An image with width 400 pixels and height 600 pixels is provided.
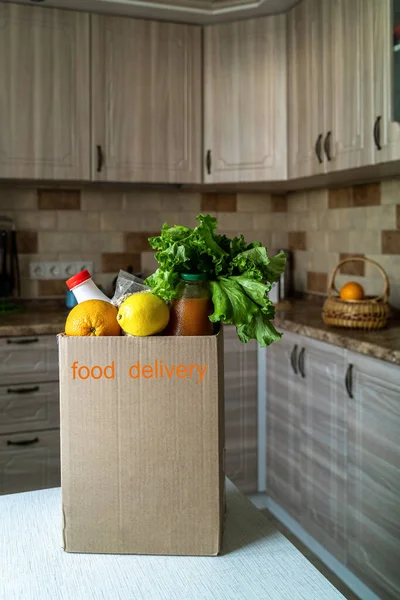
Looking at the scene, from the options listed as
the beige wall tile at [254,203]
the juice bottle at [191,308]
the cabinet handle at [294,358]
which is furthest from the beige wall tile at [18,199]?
Result: the juice bottle at [191,308]

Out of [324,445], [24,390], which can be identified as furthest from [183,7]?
[324,445]

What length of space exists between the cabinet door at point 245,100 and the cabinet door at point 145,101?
0.25 feet

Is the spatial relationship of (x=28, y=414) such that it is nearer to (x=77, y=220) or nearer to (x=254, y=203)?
(x=77, y=220)

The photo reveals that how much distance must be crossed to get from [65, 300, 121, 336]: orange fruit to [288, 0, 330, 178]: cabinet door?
76.9 inches

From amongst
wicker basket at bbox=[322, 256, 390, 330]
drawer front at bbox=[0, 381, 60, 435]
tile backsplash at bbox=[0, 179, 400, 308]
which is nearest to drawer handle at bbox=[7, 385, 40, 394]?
drawer front at bbox=[0, 381, 60, 435]

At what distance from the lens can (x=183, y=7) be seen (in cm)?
282

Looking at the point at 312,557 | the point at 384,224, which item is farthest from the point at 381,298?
the point at 312,557

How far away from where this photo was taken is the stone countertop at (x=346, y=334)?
6.43ft

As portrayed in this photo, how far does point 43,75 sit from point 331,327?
166cm

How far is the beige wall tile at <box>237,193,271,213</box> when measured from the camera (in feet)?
11.5

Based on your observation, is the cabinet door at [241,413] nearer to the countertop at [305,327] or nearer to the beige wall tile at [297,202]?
the countertop at [305,327]

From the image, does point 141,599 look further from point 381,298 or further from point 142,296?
point 381,298

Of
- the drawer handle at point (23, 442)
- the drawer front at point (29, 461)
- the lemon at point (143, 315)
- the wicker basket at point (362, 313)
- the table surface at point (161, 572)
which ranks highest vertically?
the lemon at point (143, 315)

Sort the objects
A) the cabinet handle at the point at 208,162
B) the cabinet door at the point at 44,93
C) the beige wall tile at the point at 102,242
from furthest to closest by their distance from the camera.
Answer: the beige wall tile at the point at 102,242 < the cabinet handle at the point at 208,162 < the cabinet door at the point at 44,93
